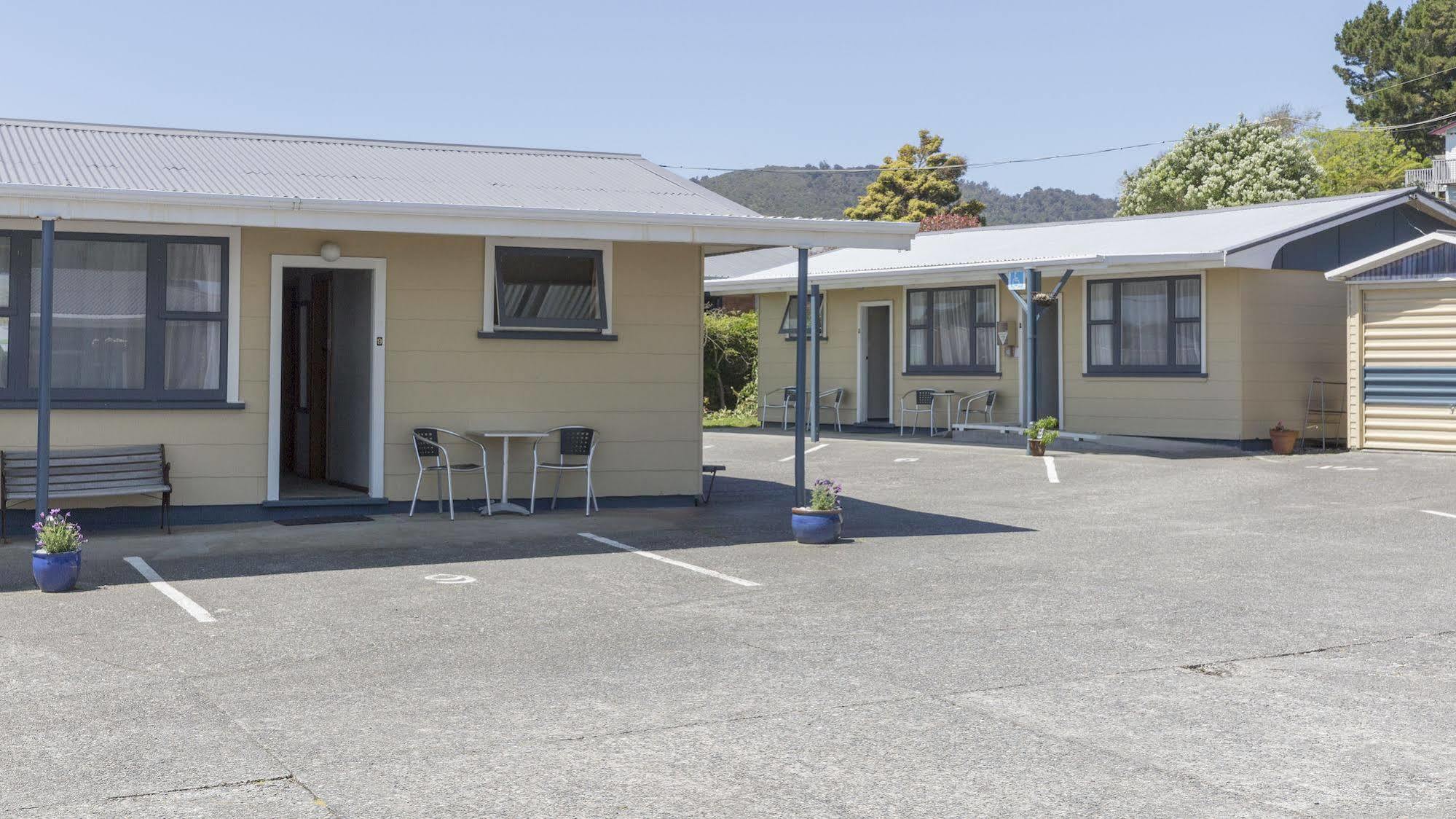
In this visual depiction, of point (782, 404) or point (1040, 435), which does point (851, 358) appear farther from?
point (1040, 435)

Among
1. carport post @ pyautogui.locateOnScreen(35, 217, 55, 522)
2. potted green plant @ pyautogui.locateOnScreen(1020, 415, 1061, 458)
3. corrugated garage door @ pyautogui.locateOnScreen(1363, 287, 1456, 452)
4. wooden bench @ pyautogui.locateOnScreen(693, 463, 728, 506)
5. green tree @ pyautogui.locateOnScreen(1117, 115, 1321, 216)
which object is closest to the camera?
carport post @ pyautogui.locateOnScreen(35, 217, 55, 522)

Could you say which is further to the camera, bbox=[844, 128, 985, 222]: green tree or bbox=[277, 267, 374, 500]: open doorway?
bbox=[844, 128, 985, 222]: green tree

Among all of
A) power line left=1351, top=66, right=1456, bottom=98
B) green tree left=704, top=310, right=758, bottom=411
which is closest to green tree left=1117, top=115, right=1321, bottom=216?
power line left=1351, top=66, right=1456, bottom=98

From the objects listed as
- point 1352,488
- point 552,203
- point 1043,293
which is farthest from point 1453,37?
point 552,203

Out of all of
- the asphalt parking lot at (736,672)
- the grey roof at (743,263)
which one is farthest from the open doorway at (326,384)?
the grey roof at (743,263)

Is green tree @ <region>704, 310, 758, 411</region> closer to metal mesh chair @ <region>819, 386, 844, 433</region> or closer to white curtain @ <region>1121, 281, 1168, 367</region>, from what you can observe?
metal mesh chair @ <region>819, 386, 844, 433</region>

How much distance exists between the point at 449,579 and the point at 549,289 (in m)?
4.20

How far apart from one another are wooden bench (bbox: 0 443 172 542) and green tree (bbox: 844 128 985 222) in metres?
42.5

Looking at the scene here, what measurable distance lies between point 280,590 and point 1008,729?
4.82m

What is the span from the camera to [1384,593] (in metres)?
8.64

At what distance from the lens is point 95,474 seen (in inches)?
431

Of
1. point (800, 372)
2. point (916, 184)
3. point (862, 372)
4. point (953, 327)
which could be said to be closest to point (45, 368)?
point (800, 372)

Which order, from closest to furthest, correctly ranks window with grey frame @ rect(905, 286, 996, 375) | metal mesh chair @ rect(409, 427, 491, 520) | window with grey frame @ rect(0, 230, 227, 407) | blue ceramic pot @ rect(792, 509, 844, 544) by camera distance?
blue ceramic pot @ rect(792, 509, 844, 544)
window with grey frame @ rect(0, 230, 227, 407)
metal mesh chair @ rect(409, 427, 491, 520)
window with grey frame @ rect(905, 286, 996, 375)

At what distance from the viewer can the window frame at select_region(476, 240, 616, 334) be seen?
1249cm
